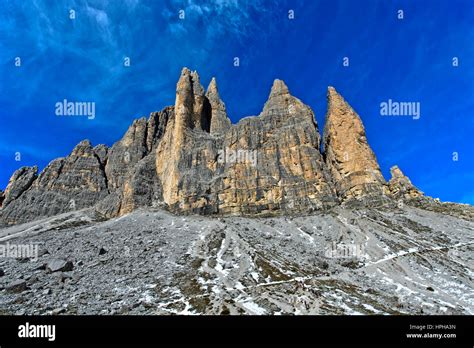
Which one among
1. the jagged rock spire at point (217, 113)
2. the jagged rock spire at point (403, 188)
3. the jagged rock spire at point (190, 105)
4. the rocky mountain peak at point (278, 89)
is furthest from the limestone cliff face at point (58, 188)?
the jagged rock spire at point (403, 188)

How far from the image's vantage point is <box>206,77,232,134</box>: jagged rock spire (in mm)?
131750

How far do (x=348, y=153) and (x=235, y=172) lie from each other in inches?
1445

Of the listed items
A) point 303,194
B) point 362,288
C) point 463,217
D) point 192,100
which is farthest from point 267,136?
point 362,288

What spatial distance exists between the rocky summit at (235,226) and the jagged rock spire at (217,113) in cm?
67

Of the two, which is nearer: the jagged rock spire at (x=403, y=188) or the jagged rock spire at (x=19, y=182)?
the jagged rock spire at (x=403, y=188)

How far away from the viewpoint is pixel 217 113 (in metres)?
138

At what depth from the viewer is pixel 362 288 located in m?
42.0

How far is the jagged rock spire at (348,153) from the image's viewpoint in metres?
91.2

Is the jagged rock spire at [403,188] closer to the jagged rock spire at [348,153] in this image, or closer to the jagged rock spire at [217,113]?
the jagged rock spire at [348,153]

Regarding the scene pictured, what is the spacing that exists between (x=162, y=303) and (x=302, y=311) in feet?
44.9

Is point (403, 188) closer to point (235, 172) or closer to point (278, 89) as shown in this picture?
point (235, 172)

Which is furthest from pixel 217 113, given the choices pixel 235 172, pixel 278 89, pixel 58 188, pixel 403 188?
pixel 403 188

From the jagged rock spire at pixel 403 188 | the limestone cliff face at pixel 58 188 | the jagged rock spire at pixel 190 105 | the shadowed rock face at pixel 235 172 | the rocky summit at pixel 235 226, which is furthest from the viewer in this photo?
the limestone cliff face at pixel 58 188
